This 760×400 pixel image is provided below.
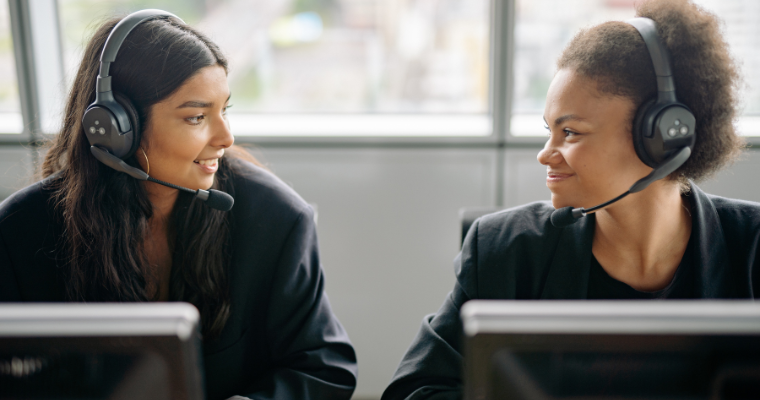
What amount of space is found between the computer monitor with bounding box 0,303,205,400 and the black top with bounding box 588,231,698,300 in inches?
31.9

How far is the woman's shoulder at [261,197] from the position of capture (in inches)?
45.6

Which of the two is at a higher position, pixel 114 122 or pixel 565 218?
pixel 114 122

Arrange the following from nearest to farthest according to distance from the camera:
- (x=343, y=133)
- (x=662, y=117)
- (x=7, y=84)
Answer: (x=662, y=117) < (x=343, y=133) < (x=7, y=84)

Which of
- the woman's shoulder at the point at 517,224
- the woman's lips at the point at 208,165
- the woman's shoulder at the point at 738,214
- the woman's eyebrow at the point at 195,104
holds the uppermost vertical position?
the woman's eyebrow at the point at 195,104

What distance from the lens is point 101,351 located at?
0.40 meters

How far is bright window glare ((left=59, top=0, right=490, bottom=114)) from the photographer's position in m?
2.07

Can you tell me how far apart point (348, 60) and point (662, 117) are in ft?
4.74

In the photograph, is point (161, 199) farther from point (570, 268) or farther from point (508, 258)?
point (570, 268)

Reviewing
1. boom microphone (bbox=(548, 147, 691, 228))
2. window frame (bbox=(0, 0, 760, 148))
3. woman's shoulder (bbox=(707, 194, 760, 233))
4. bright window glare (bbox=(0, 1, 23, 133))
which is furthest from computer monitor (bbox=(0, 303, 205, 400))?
bright window glare (bbox=(0, 1, 23, 133))

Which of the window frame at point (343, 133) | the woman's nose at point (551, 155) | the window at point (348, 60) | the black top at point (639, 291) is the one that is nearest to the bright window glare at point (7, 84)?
the window frame at point (343, 133)

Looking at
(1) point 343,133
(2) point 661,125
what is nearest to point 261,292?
(2) point 661,125

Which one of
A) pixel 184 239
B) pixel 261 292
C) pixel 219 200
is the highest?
pixel 219 200

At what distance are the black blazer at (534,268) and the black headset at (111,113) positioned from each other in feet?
2.16

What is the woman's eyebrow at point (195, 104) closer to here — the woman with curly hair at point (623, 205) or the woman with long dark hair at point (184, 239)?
the woman with long dark hair at point (184, 239)
